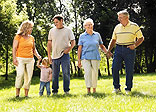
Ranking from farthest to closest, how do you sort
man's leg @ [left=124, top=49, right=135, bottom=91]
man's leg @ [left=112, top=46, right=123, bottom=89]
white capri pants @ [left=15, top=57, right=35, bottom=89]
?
man's leg @ [left=112, top=46, right=123, bottom=89], man's leg @ [left=124, top=49, right=135, bottom=91], white capri pants @ [left=15, top=57, right=35, bottom=89]

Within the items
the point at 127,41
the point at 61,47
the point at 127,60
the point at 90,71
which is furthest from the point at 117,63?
the point at 61,47

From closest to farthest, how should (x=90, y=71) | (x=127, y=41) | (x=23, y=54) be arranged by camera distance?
1. (x=23, y=54)
2. (x=127, y=41)
3. (x=90, y=71)

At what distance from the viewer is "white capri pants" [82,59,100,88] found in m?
7.14

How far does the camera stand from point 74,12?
30.8 metres

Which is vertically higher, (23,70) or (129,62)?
(129,62)

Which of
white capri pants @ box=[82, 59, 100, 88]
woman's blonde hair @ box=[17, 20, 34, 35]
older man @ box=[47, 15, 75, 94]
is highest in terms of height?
woman's blonde hair @ box=[17, 20, 34, 35]

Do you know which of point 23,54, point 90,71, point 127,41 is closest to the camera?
point 23,54

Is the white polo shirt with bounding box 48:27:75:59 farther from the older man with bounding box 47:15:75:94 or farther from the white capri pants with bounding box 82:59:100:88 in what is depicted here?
the white capri pants with bounding box 82:59:100:88

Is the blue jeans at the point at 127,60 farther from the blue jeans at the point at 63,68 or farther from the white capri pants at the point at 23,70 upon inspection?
the white capri pants at the point at 23,70

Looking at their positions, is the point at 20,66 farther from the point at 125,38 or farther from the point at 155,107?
the point at 155,107

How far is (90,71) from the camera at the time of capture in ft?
23.6

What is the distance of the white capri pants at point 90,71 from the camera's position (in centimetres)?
714

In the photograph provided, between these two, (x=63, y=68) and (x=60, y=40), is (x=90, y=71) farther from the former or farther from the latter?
(x=60, y=40)

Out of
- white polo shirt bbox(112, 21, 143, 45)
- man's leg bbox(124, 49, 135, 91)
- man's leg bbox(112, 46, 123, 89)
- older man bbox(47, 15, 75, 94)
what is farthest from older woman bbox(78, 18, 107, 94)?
man's leg bbox(124, 49, 135, 91)
